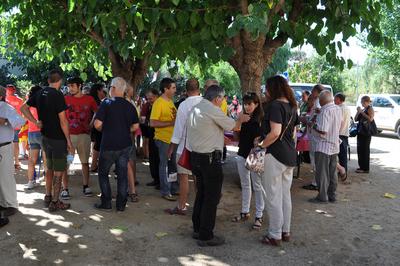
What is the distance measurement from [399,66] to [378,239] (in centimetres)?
1739

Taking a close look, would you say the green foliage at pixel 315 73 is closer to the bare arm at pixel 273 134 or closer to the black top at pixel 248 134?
the black top at pixel 248 134

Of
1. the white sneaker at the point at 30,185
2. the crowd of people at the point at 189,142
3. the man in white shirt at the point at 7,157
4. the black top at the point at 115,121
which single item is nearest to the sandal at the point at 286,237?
the crowd of people at the point at 189,142

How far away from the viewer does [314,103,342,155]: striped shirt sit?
6449 millimetres

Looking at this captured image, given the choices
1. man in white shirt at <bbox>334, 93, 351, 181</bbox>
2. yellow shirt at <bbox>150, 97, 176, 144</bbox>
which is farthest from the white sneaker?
man in white shirt at <bbox>334, 93, 351, 181</bbox>

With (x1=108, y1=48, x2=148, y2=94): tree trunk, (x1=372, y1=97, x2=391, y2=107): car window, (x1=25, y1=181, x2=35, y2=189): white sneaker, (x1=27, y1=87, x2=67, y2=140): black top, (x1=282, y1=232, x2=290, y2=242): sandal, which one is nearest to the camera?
(x1=282, y1=232, x2=290, y2=242): sandal

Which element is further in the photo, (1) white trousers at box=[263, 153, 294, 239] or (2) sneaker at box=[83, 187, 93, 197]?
(2) sneaker at box=[83, 187, 93, 197]

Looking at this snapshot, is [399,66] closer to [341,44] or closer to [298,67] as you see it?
[341,44]

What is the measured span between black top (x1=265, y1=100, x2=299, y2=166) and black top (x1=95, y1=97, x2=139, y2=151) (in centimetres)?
201

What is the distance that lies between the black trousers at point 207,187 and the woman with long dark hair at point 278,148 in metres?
0.53

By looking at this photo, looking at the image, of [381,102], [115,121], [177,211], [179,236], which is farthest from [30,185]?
[381,102]

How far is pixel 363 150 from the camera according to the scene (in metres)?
9.19

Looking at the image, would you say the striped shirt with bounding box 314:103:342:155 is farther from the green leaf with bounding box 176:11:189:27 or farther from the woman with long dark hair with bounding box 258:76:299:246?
the green leaf with bounding box 176:11:189:27

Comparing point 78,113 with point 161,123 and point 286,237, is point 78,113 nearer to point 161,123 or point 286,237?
point 161,123

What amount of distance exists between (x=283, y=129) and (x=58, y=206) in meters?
3.29
